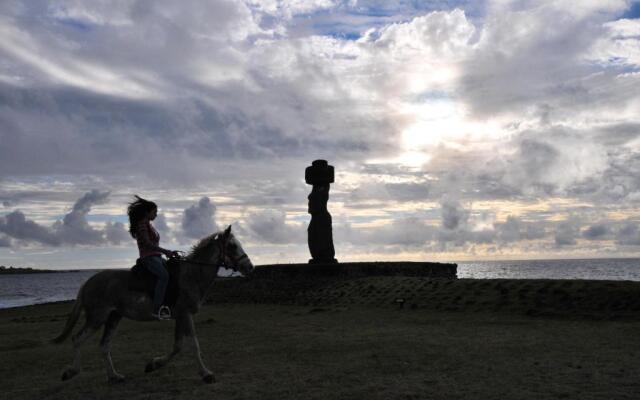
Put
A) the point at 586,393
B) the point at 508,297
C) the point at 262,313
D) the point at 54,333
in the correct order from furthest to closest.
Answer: the point at 262,313
the point at 508,297
the point at 54,333
the point at 586,393

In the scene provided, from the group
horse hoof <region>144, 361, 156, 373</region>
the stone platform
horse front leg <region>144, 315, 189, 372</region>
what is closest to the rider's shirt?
horse front leg <region>144, 315, 189, 372</region>

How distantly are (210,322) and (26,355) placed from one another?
6.80 metres

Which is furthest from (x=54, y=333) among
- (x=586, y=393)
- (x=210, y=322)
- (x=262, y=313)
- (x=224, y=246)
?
(x=586, y=393)

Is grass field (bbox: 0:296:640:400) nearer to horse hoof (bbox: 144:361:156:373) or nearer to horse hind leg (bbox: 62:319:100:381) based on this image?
horse hoof (bbox: 144:361:156:373)

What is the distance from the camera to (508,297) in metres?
19.8

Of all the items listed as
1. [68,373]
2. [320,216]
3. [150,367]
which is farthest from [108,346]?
[320,216]

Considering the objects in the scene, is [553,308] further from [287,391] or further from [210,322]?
[287,391]

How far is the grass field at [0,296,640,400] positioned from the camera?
27.0 feet

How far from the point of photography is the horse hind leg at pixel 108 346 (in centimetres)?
912

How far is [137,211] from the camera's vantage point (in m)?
9.32

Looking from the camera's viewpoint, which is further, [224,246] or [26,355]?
[26,355]

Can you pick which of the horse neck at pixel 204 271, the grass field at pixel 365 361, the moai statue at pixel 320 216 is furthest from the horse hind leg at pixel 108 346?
the moai statue at pixel 320 216

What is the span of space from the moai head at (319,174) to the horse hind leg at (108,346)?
868 inches

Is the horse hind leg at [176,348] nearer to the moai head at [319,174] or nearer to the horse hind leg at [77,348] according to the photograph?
the horse hind leg at [77,348]
